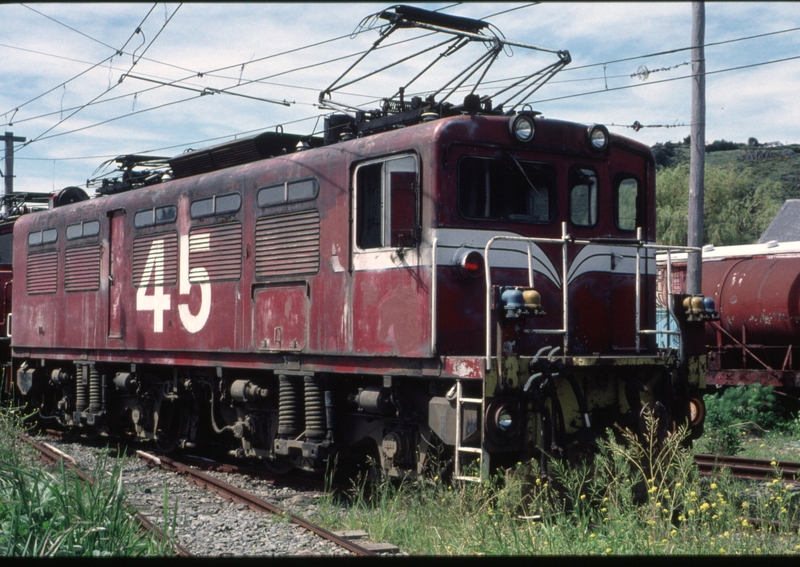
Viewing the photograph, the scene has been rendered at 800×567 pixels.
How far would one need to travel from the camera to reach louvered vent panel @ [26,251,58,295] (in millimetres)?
14602

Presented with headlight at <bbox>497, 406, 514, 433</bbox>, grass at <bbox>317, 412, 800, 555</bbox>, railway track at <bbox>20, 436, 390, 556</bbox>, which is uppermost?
headlight at <bbox>497, 406, 514, 433</bbox>

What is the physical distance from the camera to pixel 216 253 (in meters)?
10.7

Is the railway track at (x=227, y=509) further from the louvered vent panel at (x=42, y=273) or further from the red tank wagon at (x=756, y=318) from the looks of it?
the red tank wagon at (x=756, y=318)

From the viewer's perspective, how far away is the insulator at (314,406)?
918 cm

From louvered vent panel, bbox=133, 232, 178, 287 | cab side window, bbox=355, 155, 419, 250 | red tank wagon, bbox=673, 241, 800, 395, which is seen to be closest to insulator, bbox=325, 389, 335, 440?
cab side window, bbox=355, 155, 419, 250

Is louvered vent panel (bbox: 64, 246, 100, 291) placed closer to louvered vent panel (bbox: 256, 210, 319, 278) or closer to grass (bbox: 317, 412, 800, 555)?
louvered vent panel (bbox: 256, 210, 319, 278)

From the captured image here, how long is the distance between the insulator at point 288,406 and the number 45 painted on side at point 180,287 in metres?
1.73

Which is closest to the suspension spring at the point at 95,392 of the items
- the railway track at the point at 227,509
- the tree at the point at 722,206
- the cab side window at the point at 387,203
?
the railway track at the point at 227,509

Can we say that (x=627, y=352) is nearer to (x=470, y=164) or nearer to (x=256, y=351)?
(x=470, y=164)

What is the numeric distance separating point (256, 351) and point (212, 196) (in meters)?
2.12

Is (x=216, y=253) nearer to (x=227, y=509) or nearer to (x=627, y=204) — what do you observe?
(x=227, y=509)

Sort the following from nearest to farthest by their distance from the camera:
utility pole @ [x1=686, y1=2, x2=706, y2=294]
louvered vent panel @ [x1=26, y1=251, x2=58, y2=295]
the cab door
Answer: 1. the cab door
2. utility pole @ [x1=686, y1=2, x2=706, y2=294]
3. louvered vent panel @ [x1=26, y1=251, x2=58, y2=295]

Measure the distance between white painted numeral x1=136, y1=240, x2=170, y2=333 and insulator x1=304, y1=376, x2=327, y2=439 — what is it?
3.15 m

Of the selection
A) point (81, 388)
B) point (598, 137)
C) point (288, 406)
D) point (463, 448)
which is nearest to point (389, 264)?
point (463, 448)
